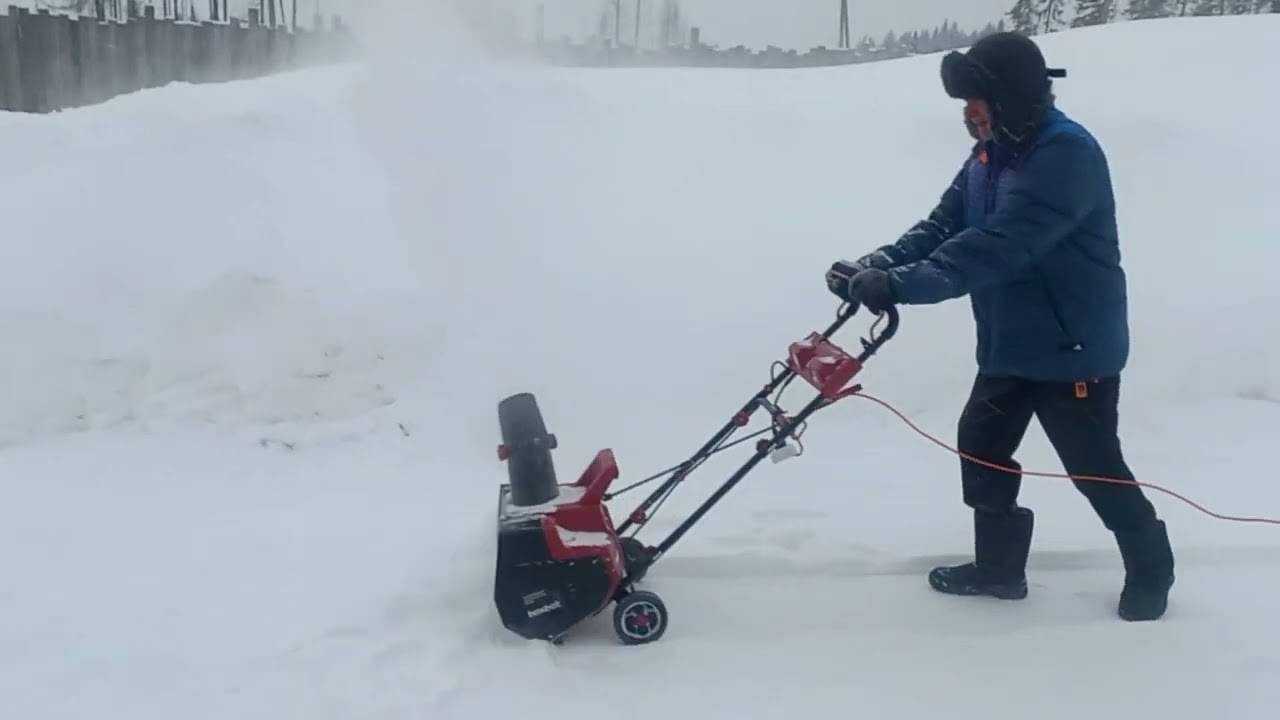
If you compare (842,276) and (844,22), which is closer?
(842,276)

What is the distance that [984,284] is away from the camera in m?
2.95

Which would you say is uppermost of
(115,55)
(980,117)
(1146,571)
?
(115,55)

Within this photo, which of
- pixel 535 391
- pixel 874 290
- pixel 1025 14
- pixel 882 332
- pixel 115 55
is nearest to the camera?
pixel 874 290

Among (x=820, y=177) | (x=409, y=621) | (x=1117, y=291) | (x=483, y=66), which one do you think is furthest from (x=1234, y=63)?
(x=409, y=621)

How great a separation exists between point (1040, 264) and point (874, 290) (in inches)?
22.0

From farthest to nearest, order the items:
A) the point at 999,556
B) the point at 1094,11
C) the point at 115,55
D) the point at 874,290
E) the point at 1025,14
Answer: the point at 1025,14 < the point at 1094,11 < the point at 115,55 < the point at 999,556 < the point at 874,290

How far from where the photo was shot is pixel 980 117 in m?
3.05

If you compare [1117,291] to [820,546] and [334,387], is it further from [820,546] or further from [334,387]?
[334,387]

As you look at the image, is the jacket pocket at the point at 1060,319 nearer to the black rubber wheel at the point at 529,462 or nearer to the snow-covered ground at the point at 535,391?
the snow-covered ground at the point at 535,391

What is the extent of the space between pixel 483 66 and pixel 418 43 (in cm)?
45

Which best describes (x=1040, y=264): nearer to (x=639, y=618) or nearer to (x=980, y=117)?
(x=980, y=117)

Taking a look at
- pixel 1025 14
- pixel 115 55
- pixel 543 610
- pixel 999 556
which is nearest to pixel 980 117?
pixel 999 556

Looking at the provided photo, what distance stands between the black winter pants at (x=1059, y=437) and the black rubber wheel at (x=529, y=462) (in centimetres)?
130

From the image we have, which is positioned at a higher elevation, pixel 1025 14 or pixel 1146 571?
pixel 1025 14
